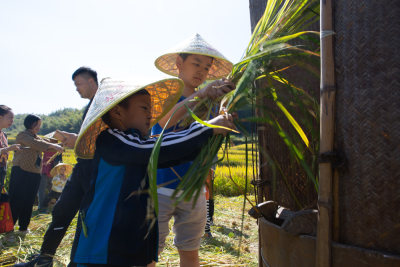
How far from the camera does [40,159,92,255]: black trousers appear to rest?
259cm

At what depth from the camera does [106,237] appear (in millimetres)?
1352

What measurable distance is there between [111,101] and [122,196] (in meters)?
0.42

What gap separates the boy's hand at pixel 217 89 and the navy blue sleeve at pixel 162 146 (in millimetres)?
228

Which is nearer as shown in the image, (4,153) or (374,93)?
(374,93)

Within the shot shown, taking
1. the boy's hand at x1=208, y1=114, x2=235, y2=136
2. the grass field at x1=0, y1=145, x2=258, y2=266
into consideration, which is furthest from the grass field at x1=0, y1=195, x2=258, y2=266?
the boy's hand at x1=208, y1=114, x2=235, y2=136

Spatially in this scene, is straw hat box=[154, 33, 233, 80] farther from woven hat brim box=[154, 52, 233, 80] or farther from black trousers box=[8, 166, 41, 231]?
black trousers box=[8, 166, 41, 231]

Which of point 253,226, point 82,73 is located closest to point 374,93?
point 82,73

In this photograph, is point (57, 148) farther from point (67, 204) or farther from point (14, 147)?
point (67, 204)

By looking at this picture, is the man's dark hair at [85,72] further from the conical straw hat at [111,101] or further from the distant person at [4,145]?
the distant person at [4,145]

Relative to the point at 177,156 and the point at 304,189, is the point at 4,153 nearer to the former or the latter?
the point at 177,156

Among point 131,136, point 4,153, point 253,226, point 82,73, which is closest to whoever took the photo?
point 131,136

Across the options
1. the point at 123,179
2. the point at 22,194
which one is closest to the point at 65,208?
the point at 123,179

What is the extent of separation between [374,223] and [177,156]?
0.73 m

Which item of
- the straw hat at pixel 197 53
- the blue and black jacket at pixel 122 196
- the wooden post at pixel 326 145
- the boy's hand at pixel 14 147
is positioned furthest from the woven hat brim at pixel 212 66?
the boy's hand at pixel 14 147
